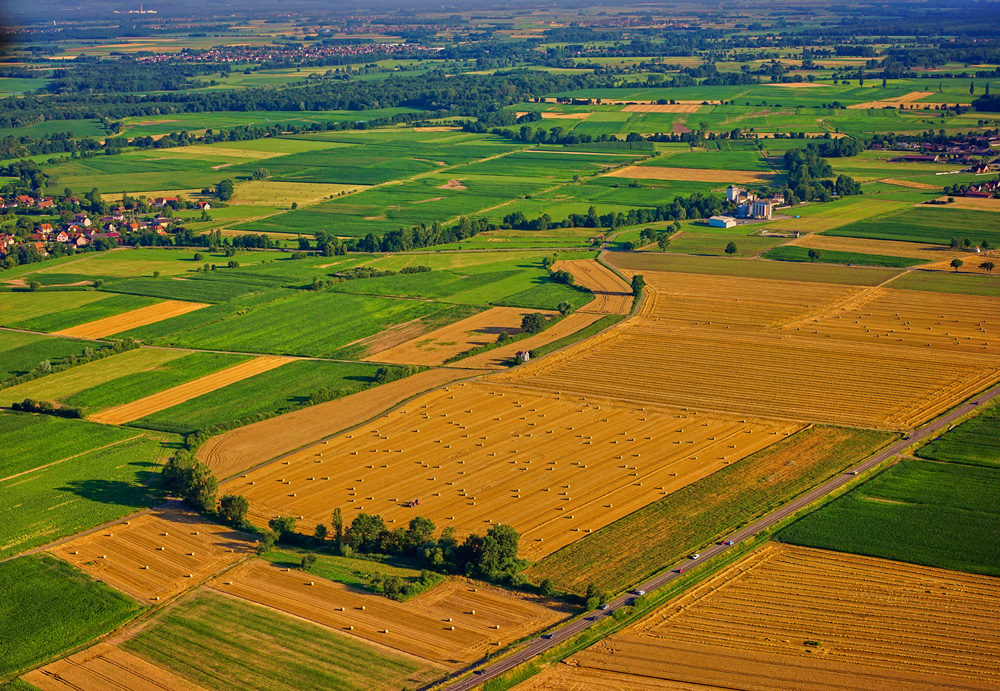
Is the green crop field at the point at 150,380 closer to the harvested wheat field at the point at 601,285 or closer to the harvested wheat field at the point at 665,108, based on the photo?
the harvested wheat field at the point at 601,285

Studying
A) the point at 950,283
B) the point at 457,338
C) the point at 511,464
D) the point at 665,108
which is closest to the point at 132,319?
the point at 457,338

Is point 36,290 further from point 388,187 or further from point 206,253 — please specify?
point 388,187

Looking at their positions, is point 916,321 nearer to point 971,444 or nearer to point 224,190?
point 971,444

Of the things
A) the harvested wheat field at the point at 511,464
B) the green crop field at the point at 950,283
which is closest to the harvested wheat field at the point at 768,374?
the harvested wheat field at the point at 511,464

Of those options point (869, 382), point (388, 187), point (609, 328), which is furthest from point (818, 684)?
point (388, 187)

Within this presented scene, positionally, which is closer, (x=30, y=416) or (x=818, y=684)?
(x=818, y=684)

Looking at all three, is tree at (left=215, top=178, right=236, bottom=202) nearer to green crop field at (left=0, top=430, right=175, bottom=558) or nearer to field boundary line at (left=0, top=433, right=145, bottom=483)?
green crop field at (left=0, top=430, right=175, bottom=558)
